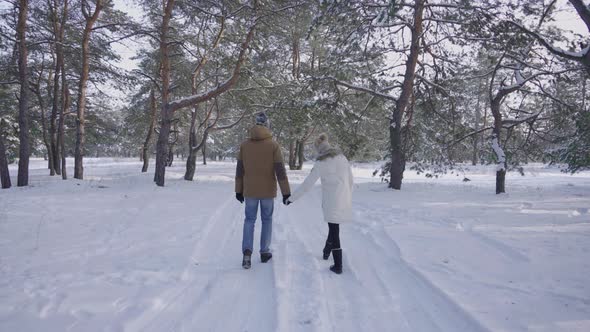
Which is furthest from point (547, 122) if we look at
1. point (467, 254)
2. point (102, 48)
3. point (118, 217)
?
point (102, 48)

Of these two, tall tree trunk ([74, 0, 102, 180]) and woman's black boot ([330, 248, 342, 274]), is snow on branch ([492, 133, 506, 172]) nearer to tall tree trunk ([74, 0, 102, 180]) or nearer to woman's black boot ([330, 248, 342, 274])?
woman's black boot ([330, 248, 342, 274])

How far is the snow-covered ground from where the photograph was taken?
278 cm

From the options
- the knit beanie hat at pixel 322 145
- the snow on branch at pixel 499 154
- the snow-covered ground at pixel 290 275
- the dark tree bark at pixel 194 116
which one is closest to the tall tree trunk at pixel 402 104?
the snow on branch at pixel 499 154

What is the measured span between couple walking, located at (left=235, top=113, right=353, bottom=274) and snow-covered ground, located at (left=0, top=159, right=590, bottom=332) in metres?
0.51

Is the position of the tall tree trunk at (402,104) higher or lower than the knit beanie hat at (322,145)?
higher

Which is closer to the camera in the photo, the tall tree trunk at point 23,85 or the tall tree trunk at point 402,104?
the tall tree trunk at point 23,85

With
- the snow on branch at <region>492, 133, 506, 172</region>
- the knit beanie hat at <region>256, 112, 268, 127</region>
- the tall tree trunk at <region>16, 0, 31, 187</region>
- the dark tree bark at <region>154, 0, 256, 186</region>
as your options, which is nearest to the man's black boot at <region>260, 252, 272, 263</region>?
the knit beanie hat at <region>256, 112, 268, 127</region>

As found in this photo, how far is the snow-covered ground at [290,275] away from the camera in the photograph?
2.78 meters

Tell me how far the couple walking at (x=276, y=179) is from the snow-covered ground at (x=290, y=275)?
1.67ft

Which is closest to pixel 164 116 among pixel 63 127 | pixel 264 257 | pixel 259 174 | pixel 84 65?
pixel 84 65

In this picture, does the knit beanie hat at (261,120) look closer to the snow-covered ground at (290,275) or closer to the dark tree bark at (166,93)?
the snow-covered ground at (290,275)

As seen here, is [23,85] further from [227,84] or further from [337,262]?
[337,262]

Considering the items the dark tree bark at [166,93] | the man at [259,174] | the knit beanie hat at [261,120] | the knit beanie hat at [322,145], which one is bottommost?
the man at [259,174]

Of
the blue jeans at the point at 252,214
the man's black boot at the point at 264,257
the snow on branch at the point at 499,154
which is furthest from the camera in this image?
the snow on branch at the point at 499,154
